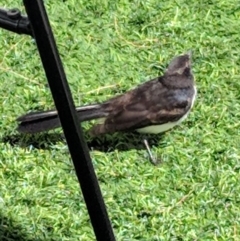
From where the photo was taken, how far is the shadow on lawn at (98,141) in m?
5.90

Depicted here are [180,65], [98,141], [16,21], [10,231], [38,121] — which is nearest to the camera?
[16,21]

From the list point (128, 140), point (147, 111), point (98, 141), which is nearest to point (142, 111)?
point (147, 111)

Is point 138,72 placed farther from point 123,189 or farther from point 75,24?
point 123,189

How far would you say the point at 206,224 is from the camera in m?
5.35

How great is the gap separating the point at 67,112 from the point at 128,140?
2.42 meters

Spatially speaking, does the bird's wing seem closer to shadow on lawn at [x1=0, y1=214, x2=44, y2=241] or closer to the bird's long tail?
the bird's long tail

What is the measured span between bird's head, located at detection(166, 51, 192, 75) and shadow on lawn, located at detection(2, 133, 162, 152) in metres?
0.47

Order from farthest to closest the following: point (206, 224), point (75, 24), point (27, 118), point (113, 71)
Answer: point (75, 24), point (113, 71), point (27, 118), point (206, 224)

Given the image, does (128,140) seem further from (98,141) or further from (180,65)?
(180,65)

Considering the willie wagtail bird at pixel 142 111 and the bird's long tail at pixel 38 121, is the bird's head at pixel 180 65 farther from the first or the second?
the bird's long tail at pixel 38 121

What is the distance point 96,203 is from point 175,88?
7.52 ft

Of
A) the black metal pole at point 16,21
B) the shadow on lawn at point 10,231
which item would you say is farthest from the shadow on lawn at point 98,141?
the black metal pole at point 16,21

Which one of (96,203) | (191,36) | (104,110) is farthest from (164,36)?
(96,203)

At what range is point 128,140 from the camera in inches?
237
